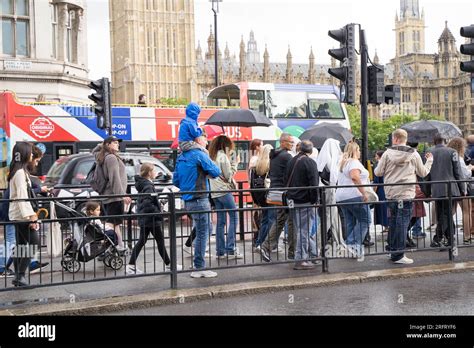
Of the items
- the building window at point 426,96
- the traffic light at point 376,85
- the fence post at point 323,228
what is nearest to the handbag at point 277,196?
the fence post at point 323,228

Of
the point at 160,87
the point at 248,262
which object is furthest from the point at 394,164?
the point at 160,87

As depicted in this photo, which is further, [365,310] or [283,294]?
[283,294]

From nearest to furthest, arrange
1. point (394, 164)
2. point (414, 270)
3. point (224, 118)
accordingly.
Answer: point (414, 270)
point (394, 164)
point (224, 118)

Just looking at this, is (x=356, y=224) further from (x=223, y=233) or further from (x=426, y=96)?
(x=426, y=96)

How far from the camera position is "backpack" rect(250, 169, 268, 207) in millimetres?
10531

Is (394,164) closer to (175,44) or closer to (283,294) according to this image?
(283,294)

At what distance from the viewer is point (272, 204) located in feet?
34.7

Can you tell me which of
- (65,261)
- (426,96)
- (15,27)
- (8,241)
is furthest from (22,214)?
(426,96)

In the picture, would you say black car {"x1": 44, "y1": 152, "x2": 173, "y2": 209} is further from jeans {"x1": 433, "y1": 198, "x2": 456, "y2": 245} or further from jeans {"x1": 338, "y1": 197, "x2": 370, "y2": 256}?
jeans {"x1": 433, "y1": 198, "x2": 456, "y2": 245}

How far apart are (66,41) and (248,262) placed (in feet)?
76.4

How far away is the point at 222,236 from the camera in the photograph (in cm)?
962

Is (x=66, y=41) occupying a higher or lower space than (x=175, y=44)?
lower

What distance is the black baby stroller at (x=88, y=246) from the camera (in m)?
8.71
